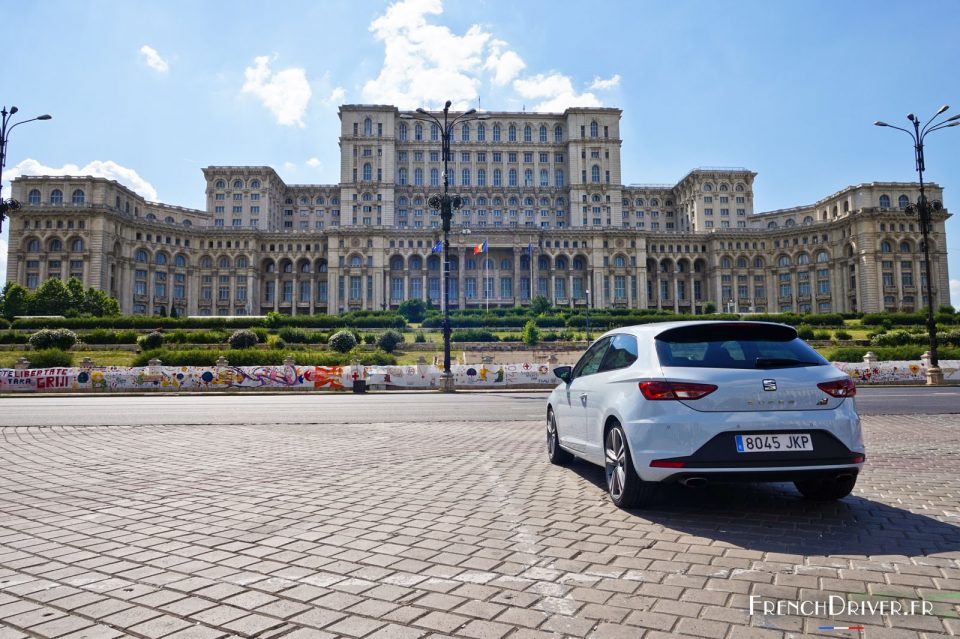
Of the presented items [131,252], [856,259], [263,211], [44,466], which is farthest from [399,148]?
[44,466]

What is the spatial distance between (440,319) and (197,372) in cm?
3831

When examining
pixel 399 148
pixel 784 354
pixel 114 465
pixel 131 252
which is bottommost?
pixel 114 465

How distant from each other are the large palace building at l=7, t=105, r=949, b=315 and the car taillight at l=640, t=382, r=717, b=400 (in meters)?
81.9

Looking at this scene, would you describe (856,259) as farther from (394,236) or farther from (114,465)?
(114,465)

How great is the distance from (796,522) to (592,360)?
104 inches

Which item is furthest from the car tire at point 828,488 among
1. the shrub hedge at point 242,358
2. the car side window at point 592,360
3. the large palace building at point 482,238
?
the large palace building at point 482,238

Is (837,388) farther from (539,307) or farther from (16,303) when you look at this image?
(16,303)

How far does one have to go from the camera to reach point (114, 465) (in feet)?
23.5

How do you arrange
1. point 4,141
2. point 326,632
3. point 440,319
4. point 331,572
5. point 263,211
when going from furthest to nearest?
point 263,211, point 440,319, point 4,141, point 331,572, point 326,632

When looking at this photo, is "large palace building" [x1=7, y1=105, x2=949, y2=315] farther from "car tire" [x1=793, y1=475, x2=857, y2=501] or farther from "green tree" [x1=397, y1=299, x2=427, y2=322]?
"car tire" [x1=793, y1=475, x2=857, y2=501]

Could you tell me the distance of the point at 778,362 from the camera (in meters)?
4.93

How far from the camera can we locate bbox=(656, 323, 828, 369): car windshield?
495 centimetres

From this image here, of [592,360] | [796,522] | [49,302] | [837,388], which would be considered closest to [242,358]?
[592,360]

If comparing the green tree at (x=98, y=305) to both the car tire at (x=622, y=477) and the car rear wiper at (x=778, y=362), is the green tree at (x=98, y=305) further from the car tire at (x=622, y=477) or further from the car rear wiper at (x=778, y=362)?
the car rear wiper at (x=778, y=362)
